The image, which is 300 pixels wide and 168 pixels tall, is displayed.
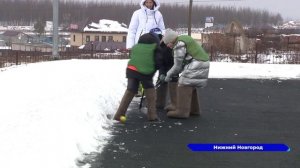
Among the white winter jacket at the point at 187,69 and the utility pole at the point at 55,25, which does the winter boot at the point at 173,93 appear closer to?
the white winter jacket at the point at 187,69

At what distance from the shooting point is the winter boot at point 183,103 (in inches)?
283

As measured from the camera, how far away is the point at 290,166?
4902 millimetres

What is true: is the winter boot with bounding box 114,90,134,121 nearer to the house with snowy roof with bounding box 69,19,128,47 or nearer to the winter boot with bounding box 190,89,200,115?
the winter boot with bounding box 190,89,200,115

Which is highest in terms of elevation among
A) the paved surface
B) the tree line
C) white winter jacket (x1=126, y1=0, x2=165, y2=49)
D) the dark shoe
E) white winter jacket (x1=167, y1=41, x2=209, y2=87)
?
the tree line

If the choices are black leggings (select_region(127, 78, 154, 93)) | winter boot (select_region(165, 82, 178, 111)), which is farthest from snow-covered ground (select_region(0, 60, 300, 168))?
winter boot (select_region(165, 82, 178, 111))

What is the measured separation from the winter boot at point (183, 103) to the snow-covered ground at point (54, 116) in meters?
1.03

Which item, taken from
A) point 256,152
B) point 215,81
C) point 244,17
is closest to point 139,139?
point 256,152

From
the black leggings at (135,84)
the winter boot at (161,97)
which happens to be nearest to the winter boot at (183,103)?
the black leggings at (135,84)

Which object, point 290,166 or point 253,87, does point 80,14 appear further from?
point 290,166

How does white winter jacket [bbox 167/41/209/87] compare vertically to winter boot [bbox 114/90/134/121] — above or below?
above

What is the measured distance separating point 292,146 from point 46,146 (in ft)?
10.1

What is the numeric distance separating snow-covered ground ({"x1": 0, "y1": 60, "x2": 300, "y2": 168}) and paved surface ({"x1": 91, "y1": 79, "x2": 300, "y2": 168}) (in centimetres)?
31

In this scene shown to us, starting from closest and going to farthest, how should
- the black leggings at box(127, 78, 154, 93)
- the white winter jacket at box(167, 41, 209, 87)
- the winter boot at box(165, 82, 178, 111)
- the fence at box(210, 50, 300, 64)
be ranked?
1. the black leggings at box(127, 78, 154, 93)
2. the white winter jacket at box(167, 41, 209, 87)
3. the winter boot at box(165, 82, 178, 111)
4. the fence at box(210, 50, 300, 64)

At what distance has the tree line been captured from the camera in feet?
324
